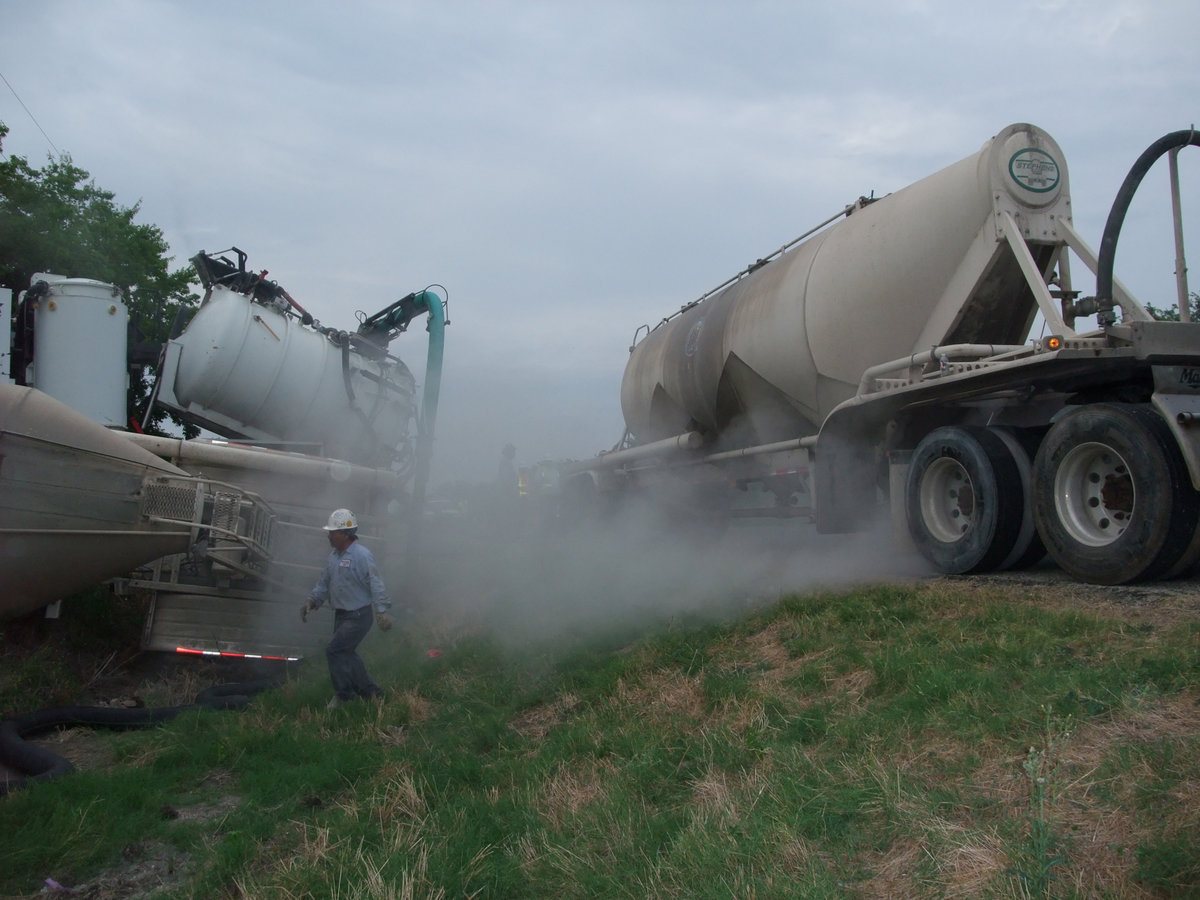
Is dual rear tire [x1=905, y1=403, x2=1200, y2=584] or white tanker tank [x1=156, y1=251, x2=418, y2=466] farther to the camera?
white tanker tank [x1=156, y1=251, x2=418, y2=466]

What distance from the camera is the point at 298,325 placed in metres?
11.5

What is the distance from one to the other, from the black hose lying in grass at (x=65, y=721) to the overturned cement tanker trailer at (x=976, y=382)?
4.98 m

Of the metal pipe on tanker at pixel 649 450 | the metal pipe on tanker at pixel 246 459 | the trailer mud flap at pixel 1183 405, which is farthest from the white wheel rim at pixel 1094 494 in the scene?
the metal pipe on tanker at pixel 246 459

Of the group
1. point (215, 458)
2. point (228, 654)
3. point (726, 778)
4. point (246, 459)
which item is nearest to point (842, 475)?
point (726, 778)

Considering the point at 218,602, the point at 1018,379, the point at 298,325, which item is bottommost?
the point at 218,602

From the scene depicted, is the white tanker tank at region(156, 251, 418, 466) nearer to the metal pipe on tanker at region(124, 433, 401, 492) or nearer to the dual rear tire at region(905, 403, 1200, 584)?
the metal pipe on tanker at region(124, 433, 401, 492)

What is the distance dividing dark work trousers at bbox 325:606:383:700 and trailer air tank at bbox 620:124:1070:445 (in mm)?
4523

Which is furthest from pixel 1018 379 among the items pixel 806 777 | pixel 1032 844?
pixel 1032 844

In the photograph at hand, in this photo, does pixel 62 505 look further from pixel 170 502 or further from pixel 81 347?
pixel 81 347

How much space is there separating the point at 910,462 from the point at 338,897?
17.7 ft

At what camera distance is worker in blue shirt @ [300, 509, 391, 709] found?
22.7 ft

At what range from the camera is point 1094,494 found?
5812 mm

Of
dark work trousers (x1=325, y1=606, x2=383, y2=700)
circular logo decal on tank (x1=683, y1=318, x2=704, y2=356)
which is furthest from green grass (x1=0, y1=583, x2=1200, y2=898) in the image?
circular logo decal on tank (x1=683, y1=318, x2=704, y2=356)

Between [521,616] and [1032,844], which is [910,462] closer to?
[521,616]
